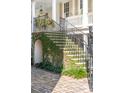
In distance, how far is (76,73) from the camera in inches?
473

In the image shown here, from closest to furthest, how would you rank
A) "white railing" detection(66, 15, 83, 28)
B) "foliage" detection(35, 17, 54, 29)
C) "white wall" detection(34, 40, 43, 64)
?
1. "white wall" detection(34, 40, 43, 64)
2. "white railing" detection(66, 15, 83, 28)
3. "foliage" detection(35, 17, 54, 29)

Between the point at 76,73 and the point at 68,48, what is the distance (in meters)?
3.15

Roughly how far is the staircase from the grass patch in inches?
36.8

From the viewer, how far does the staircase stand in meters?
13.9

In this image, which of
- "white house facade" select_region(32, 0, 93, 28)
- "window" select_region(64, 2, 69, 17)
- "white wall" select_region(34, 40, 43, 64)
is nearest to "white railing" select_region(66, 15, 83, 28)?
"white house facade" select_region(32, 0, 93, 28)

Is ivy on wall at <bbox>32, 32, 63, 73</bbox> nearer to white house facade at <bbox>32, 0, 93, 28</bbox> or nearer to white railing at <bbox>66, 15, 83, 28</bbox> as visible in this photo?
white house facade at <bbox>32, 0, 93, 28</bbox>

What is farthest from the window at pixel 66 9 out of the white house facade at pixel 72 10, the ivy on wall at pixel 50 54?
the ivy on wall at pixel 50 54

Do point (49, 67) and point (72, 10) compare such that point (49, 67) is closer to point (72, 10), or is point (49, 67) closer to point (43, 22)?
point (43, 22)

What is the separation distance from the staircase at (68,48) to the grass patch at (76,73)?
0.93 meters

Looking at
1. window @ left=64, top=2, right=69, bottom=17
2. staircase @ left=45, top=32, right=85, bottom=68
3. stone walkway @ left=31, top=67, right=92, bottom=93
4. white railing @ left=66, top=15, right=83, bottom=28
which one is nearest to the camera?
stone walkway @ left=31, top=67, right=92, bottom=93

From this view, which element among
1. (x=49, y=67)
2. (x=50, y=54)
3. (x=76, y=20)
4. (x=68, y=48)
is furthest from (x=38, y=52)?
(x=76, y=20)
